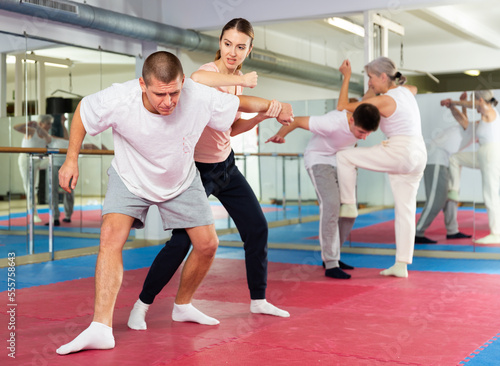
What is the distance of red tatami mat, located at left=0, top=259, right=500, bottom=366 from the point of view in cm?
301

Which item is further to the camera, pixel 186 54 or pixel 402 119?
pixel 186 54

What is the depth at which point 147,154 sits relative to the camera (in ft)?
10.5

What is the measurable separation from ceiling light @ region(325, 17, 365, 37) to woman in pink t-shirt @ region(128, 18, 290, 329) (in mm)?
3909

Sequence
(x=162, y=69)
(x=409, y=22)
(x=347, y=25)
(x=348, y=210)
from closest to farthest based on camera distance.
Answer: (x=162, y=69)
(x=348, y=210)
(x=409, y=22)
(x=347, y=25)

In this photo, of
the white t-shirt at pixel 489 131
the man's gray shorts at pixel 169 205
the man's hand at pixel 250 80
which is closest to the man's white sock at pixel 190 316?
the man's gray shorts at pixel 169 205

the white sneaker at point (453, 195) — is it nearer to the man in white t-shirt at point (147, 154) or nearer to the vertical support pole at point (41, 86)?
Answer: the man in white t-shirt at point (147, 154)

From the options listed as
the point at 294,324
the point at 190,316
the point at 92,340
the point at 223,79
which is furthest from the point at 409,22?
the point at 92,340

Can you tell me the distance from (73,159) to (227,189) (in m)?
1.03

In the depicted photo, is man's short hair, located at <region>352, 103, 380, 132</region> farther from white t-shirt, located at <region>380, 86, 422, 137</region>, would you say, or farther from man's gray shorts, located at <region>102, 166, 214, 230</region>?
man's gray shorts, located at <region>102, 166, 214, 230</region>

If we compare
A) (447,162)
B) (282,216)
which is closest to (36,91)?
(282,216)

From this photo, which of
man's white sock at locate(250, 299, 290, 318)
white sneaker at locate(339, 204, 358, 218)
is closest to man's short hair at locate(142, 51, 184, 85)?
man's white sock at locate(250, 299, 290, 318)

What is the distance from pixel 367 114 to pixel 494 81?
2360mm

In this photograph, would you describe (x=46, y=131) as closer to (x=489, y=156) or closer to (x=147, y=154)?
(x=147, y=154)

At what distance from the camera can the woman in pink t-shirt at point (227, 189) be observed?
3.58m
